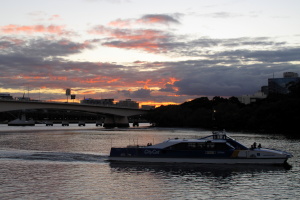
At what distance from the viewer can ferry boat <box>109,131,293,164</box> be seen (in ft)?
136

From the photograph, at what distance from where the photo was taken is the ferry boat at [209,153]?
4141cm

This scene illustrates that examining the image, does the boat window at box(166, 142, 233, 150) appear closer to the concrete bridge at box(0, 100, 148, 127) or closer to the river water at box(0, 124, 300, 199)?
the river water at box(0, 124, 300, 199)

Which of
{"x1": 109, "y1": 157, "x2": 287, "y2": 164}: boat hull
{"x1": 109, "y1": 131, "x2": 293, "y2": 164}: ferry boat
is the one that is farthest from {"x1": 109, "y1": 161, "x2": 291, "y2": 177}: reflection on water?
{"x1": 109, "y1": 131, "x2": 293, "y2": 164}: ferry boat

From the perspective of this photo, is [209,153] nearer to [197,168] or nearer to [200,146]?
[200,146]

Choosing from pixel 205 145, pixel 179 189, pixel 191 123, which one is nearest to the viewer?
pixel 179 189

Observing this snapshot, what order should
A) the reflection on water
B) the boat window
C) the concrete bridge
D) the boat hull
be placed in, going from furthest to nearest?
the concrete bridge → the boat window → the boat hull → the reflection on water

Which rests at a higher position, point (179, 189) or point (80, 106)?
point (80, 106)

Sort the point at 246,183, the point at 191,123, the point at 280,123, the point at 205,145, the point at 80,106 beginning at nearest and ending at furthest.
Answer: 1. the point at 246,183
2. the point at 205,145
3. the point at 280,123
4. the point at 80,106
5. the point at 191,123

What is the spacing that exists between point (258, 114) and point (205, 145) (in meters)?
99.4

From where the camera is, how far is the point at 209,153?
1649 inches

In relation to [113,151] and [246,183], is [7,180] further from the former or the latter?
[246,183]

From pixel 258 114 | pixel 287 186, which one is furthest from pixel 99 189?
pixel 258 114

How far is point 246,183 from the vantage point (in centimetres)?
3266

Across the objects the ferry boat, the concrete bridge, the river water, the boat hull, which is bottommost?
the river water
